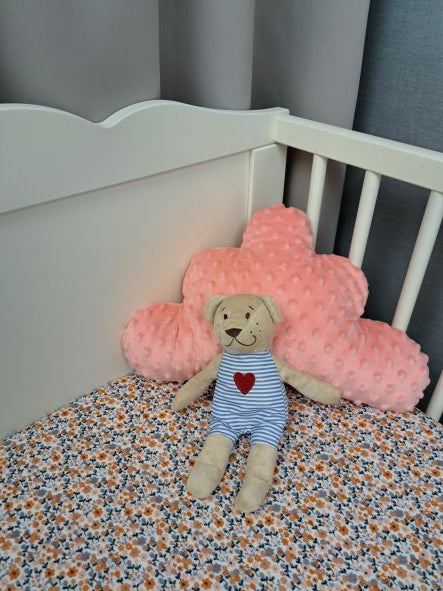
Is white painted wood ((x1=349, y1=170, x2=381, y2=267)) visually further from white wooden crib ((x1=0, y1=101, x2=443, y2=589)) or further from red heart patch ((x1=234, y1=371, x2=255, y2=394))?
red heart patch ((x1=234, y1=371, x2=255, y2=394))

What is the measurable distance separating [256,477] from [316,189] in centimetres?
52

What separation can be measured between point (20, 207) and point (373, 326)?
610mm

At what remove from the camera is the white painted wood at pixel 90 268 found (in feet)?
2.48

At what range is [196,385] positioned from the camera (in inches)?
34.1

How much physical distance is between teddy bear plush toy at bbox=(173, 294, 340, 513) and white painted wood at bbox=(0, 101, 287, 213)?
0.80 feet

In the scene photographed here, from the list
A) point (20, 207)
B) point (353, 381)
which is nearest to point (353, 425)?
point (353, 381)

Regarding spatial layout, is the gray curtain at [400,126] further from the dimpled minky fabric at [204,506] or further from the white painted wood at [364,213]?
the dimpled minky fabric at [204,506]

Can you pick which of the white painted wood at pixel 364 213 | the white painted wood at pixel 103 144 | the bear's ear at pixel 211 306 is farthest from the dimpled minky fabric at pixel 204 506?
the white painted wood at pixel 103 144

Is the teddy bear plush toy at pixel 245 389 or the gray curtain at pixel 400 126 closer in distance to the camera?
the teddy bear plush toy at pixel 245 389

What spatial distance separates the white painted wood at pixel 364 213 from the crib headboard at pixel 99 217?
20 centimetres

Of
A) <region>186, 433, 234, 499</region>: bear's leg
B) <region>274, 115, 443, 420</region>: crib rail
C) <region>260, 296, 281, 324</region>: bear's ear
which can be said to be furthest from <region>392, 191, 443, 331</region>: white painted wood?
<region>186, 433, 234, 499</region>: bear's leg

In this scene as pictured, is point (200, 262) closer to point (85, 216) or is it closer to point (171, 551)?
point (85, 216)

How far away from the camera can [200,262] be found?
93 centimetres

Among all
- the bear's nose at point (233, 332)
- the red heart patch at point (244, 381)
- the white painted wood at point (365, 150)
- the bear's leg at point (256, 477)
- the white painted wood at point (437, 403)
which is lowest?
the white painted wood at point (437, 403)
